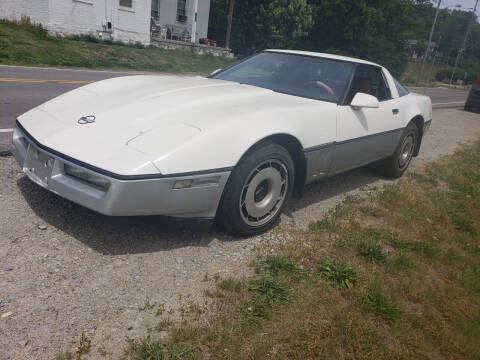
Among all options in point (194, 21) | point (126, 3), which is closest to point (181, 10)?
point (194, 21)

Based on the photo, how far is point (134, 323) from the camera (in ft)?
7.00

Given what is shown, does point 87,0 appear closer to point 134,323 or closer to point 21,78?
point 21,78

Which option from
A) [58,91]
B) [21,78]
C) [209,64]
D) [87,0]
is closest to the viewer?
[58,91]

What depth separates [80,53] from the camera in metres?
15.5

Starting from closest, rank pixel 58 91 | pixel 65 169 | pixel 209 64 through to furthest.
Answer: pixel 65 169 → pixel 58 91 → pixel 209 64

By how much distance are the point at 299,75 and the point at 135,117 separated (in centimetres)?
189

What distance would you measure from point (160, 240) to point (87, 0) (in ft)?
60.3

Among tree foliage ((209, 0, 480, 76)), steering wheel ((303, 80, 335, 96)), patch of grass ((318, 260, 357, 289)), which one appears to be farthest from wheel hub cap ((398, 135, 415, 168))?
tree foliage ((209, 0, 480, 76))

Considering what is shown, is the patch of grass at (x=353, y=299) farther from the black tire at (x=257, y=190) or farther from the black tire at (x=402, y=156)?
the black tire at (x=402, y=156)

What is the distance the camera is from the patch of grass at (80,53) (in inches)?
536

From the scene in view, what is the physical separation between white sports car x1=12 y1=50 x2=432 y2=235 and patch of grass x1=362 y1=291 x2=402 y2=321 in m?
0.96

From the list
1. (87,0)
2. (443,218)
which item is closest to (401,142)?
(443,218)

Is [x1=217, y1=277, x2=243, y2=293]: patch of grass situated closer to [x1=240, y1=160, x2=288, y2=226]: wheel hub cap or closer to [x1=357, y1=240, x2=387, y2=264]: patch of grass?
[x1=240, y1=160, x2=288, y2=226]: wheel hub cap

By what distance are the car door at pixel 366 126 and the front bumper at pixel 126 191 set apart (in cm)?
151
